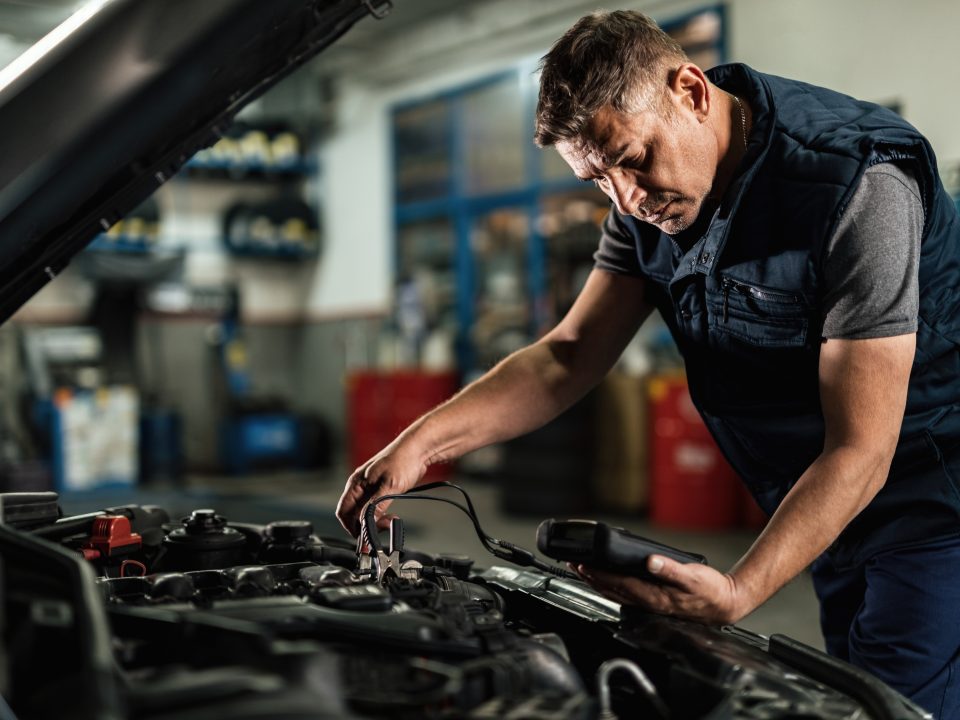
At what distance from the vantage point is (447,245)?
9242 millimetres

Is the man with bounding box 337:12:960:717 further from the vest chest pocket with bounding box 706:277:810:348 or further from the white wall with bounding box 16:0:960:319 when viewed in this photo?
the white wall with bounding box 16:0:960:319

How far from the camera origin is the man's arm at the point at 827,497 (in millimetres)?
1224

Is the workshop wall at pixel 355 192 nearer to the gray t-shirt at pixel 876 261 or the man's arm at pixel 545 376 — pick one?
the man's arm at pixel 545 376

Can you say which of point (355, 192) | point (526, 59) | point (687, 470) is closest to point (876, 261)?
point (687, 470)

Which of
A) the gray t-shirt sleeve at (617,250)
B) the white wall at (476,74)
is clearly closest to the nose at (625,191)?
the gray t-shirt sleeve at (617,250)

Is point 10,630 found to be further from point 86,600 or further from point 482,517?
point 482,517

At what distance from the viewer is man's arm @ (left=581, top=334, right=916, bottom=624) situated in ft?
4.01

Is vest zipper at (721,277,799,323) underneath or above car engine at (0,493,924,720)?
above

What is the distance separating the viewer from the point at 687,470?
5.82 meters

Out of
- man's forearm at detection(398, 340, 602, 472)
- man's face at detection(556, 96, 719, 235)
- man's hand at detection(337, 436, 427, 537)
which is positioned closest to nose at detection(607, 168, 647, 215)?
man's face at detection(556, 96, 719, 235)

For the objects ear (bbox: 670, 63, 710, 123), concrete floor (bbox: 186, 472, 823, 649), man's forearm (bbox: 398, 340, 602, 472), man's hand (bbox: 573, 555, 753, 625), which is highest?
ear (bbox: 670, 63, 710, 123)

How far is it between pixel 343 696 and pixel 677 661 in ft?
1.42

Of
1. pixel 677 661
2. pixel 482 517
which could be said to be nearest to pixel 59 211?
pixel 677 661

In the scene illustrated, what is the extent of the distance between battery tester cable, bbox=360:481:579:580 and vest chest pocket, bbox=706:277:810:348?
0.47 meters
